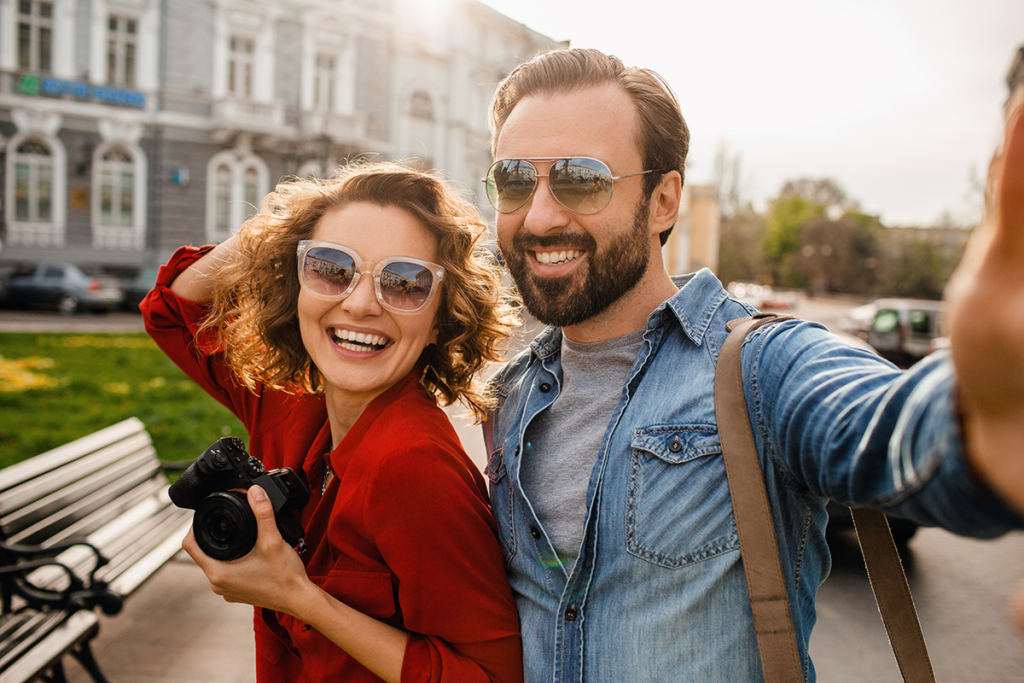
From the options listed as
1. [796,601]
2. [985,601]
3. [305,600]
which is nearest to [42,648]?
[305,600]

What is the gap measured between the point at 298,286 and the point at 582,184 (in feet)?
3.25

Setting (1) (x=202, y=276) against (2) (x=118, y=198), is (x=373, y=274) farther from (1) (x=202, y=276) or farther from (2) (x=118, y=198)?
(2) (x=118, y=198)

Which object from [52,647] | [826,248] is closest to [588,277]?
[52,647]

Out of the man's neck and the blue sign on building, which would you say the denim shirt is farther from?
the blue sign on building

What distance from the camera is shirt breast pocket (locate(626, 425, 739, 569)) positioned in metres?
1.48

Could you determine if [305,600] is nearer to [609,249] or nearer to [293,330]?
[293,330]

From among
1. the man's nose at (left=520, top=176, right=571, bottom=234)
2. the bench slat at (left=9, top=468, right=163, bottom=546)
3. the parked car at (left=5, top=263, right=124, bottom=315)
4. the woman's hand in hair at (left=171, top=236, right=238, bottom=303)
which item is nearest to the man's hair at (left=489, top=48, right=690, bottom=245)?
the man's nose at (left=520, top=176, right=571, bottom=234)

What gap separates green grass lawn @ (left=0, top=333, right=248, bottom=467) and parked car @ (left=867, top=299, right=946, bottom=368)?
1531cm

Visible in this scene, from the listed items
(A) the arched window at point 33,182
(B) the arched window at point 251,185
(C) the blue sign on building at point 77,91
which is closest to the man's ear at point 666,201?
(B) the arched window at point 251,185

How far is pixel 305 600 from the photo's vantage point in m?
1.57

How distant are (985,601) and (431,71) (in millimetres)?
29159

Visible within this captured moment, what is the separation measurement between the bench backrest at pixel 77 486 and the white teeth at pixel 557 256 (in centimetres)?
325

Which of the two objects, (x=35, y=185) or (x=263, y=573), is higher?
(x=35, y=185)

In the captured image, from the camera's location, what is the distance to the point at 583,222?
190 cm
